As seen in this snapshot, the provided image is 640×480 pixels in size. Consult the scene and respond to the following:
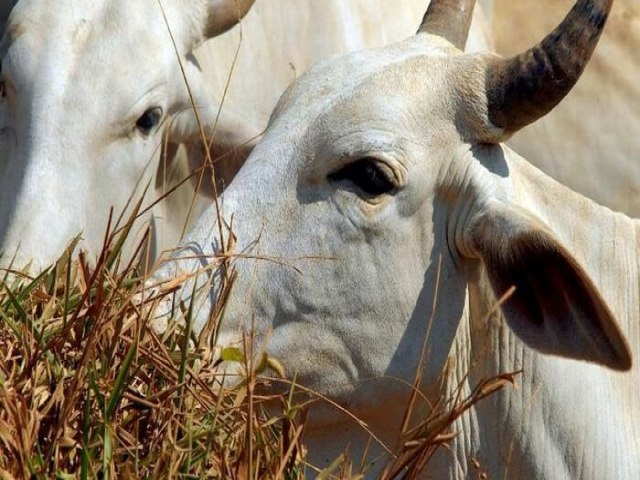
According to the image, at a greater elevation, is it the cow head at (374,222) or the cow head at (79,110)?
the cow head at (374,222)

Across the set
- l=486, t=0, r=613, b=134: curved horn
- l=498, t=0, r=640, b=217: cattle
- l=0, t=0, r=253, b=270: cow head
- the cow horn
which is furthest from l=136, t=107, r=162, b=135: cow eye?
l=498, t=0, r=640, b=217: cattle

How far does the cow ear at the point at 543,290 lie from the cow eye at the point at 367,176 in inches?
9.8

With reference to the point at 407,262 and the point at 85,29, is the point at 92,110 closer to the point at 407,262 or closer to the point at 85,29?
the point at 85,29

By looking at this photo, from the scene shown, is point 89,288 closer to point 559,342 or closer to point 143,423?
point 143,423

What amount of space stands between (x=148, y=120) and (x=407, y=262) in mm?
1943

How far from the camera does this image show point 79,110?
5520 millimetres

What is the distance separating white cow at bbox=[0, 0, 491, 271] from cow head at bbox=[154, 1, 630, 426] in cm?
100

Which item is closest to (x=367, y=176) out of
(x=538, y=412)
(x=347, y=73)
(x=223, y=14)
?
(x=347, y=73)

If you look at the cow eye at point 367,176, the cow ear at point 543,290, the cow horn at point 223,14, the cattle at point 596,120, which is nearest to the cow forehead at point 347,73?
the cow eye at point 367,176

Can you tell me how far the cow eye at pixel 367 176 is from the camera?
4.04m

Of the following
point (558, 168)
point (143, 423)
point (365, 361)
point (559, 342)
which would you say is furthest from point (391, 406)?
point (558, 168)

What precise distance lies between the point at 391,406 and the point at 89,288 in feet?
3.57

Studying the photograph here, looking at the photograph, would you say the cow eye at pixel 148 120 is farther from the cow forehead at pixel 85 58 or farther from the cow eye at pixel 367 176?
the cow eye at pixel 367 176

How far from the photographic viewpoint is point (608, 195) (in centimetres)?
749
